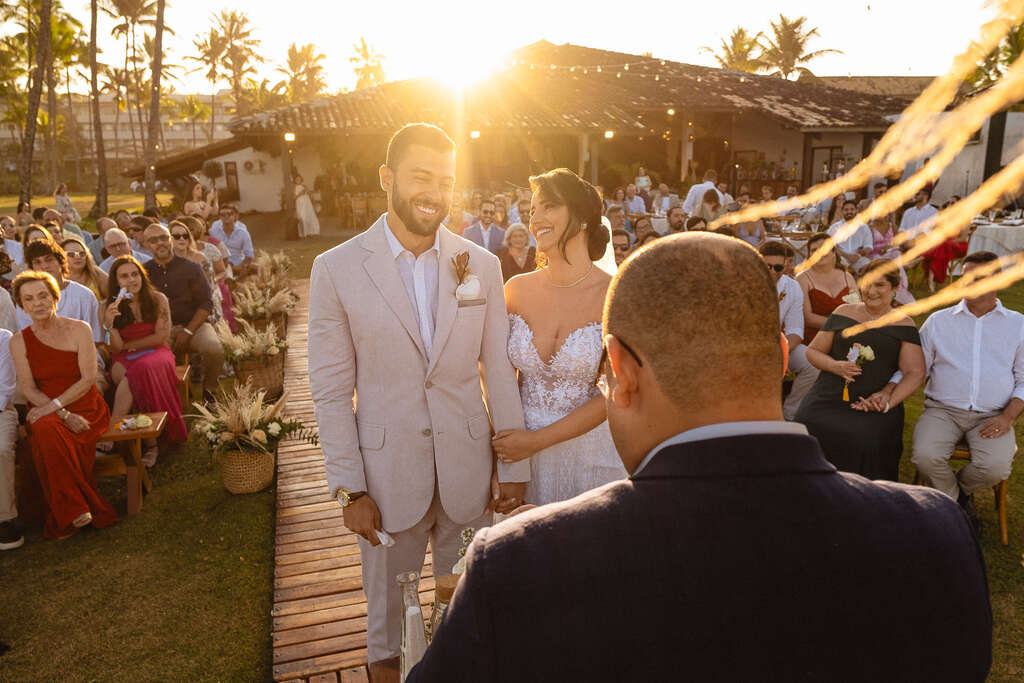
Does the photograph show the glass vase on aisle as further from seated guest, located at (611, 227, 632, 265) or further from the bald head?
seated guest, located at (611, 227, 632, 265)

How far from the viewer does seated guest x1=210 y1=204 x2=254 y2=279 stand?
11.1 m

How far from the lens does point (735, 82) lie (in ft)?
90.6

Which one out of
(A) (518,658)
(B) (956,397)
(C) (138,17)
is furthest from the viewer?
(C) (138,17)

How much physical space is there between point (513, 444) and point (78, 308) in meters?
5.08

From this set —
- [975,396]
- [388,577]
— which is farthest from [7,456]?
[975,396]

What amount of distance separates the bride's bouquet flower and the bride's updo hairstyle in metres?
2.78

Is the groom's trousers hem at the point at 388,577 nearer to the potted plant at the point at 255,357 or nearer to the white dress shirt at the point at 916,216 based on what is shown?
the potted plant at the point at 255,357

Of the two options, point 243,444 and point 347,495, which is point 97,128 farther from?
point 347,495

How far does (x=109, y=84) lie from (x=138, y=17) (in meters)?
27.5

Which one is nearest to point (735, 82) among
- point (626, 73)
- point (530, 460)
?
point (626, 73)

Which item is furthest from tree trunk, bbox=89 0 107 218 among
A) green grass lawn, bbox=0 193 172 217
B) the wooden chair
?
the wooden chair

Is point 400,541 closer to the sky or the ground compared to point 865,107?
closer to the ground

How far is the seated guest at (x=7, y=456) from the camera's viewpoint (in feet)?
15.1

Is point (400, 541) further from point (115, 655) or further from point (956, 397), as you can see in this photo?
point (956, 397)
